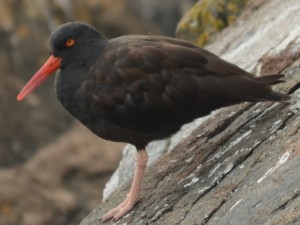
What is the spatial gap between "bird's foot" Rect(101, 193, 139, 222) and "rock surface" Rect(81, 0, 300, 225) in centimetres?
6

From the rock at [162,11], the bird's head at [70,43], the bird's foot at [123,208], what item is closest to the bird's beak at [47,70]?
the bird's head at [70,43]

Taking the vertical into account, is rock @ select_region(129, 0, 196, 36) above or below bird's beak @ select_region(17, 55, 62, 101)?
below

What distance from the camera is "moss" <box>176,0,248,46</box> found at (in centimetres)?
1006

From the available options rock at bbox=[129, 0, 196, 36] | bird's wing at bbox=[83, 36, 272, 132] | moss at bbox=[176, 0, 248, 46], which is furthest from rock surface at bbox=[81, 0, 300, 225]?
rock at bbox=[129, 0, 196, 36]

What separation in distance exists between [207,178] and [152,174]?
1.17 meters

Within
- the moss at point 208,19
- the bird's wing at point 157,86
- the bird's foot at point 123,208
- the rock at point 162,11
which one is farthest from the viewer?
the rock at point 162,11

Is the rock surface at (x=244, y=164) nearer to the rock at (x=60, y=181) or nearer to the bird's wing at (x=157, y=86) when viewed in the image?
the bird's wing at (x=157, y=86)

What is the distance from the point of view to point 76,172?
16812mm

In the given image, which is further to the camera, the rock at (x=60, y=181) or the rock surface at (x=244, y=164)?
the rock at (x=60, y=181)

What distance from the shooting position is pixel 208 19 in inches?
401

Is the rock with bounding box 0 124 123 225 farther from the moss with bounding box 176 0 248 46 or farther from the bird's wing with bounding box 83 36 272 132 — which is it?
the bird's wing with bounding box 83 36 272 132

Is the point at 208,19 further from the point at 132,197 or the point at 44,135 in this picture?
the point at 44,135

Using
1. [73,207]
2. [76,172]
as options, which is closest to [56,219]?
[73,207]

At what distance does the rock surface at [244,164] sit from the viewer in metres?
5.40
